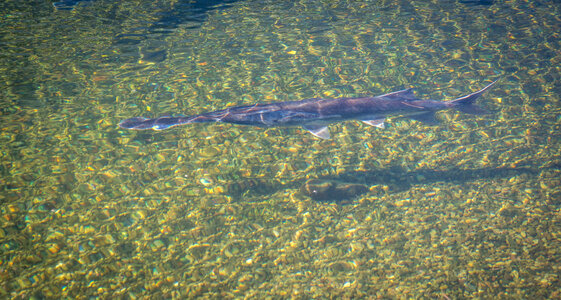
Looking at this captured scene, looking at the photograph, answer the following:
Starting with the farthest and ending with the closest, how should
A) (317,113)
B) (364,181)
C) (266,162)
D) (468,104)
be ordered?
(266,162)
(364,181)
(468,104)
(317,113)

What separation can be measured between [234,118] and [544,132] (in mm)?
8020

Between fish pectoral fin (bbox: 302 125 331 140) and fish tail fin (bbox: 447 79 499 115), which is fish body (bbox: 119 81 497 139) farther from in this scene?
fish tail fin (bbox: 447 79 499 115)

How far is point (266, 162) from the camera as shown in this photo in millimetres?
7367

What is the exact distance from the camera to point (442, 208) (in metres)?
6.28

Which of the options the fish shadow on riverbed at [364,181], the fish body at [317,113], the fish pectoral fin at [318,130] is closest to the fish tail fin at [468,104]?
the fish body at [317,113]

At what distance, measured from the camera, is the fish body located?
21.1ft

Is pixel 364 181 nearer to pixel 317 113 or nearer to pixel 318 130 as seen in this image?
pixel 318 130

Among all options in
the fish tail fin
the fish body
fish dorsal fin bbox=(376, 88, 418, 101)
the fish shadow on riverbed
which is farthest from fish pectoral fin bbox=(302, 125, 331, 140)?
the fish tail fin

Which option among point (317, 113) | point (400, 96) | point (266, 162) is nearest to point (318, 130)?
point (317, 113)

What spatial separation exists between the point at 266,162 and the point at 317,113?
1807 mm

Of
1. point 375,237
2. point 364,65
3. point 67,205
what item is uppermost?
point 364,65

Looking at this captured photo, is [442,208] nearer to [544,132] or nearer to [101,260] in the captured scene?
[544,132]

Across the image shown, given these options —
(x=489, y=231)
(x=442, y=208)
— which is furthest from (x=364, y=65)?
(x=489, y=231)

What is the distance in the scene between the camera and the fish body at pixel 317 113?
642cm
